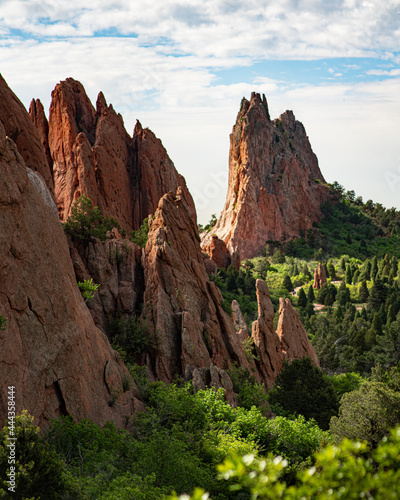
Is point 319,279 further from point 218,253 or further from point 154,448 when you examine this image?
point 154,448

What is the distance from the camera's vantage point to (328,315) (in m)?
80.7

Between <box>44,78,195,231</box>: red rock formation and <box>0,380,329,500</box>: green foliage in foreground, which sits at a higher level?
<box>44,78,195,231</box>: red rock formation

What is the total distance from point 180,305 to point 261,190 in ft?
323

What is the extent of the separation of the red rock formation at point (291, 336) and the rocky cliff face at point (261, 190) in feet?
226

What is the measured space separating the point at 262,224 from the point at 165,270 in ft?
305

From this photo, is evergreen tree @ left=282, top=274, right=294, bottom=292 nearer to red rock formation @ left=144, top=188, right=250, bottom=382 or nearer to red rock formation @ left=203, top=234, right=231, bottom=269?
red rock formation @ left=203, top=234, right=231, bottom=269

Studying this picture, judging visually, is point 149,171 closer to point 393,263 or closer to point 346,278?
point 346,278

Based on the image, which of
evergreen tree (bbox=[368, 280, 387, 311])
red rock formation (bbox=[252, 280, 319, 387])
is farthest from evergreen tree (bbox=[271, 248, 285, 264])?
red rock formation (bbox=[252, 280, 319, 387])

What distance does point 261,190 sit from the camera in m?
128

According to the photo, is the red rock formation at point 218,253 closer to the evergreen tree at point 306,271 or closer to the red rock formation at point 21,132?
the evergreen tree at point 306,271

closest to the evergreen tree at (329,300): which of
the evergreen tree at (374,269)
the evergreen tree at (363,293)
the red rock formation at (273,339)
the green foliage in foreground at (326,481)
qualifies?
the evergreen tree at (363,293)

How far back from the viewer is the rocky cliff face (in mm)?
122613

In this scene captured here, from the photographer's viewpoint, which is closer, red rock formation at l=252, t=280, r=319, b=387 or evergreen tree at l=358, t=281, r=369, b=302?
red rock formation at l=252, t=280, r=319, b=387

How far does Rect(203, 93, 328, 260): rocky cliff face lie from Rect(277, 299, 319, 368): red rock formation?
68.9 metres
